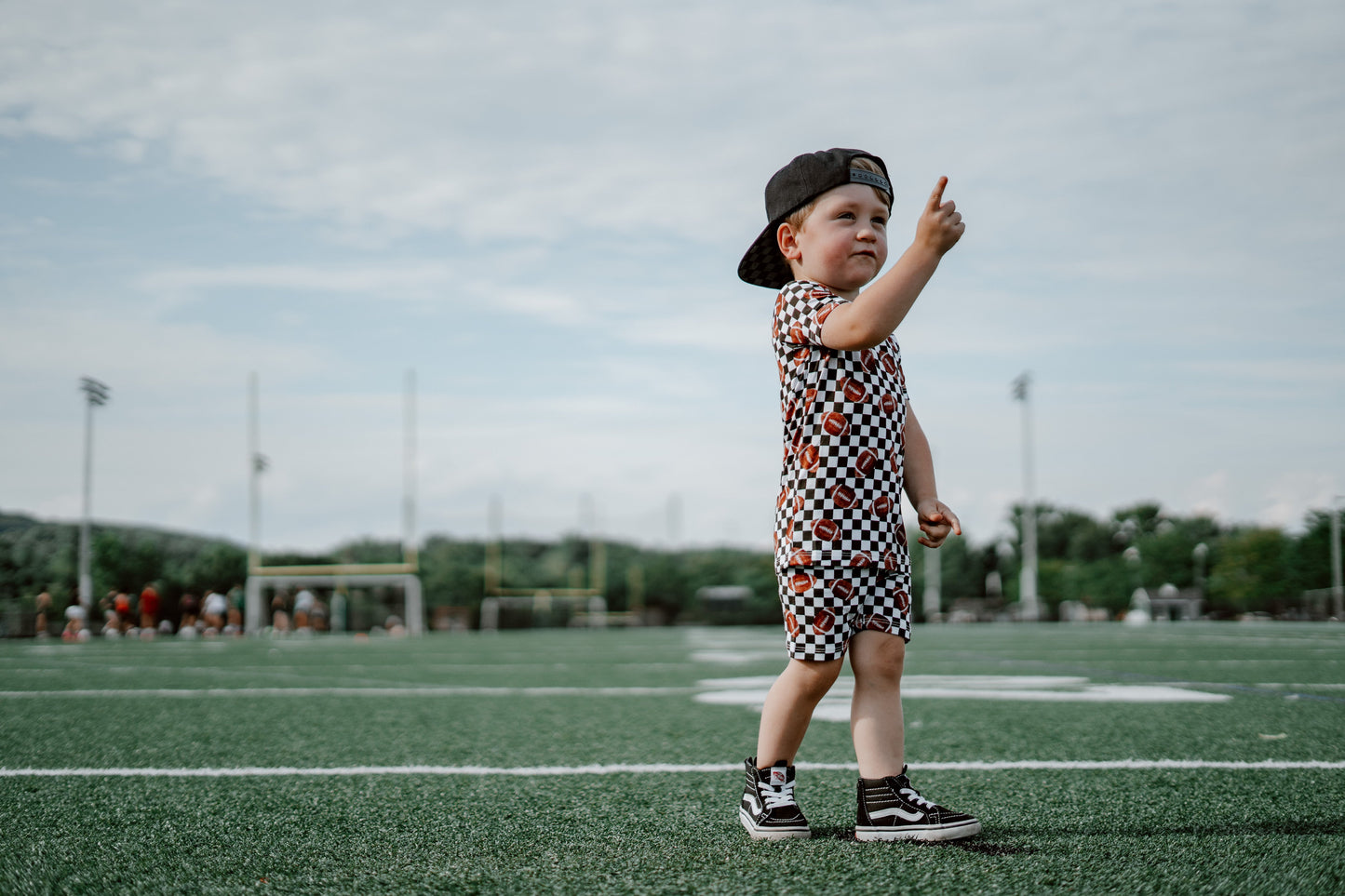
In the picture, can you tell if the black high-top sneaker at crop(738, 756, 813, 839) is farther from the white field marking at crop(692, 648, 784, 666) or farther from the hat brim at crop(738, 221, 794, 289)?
the white field marking at crop(692, 648, 784, 666)

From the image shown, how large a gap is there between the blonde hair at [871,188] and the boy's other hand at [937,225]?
309mm

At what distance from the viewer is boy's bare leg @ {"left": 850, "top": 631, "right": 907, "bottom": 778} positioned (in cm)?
206

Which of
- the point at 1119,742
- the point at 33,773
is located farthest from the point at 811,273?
the point at 33,773

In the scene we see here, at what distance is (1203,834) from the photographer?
2066 millimetres

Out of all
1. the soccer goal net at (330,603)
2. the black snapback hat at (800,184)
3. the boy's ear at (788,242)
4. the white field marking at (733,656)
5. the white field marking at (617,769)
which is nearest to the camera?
the black snapback hat at (800,184)

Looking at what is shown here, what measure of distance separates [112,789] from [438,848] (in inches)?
43.5

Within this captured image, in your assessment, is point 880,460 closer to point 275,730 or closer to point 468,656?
point 275,730

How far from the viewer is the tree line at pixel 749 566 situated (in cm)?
3731

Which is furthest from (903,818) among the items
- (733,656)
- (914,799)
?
(733,656)

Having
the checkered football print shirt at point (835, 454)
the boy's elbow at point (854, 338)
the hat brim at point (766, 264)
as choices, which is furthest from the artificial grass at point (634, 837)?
the hat brim at point (766, 264)

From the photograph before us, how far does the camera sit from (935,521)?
2102mm

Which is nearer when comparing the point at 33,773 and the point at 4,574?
the point at 33,773

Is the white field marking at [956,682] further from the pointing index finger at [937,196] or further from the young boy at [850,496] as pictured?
the pointing index finger at [937,196]

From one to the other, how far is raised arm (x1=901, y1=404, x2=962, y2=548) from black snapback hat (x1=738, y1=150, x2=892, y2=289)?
45 cm
